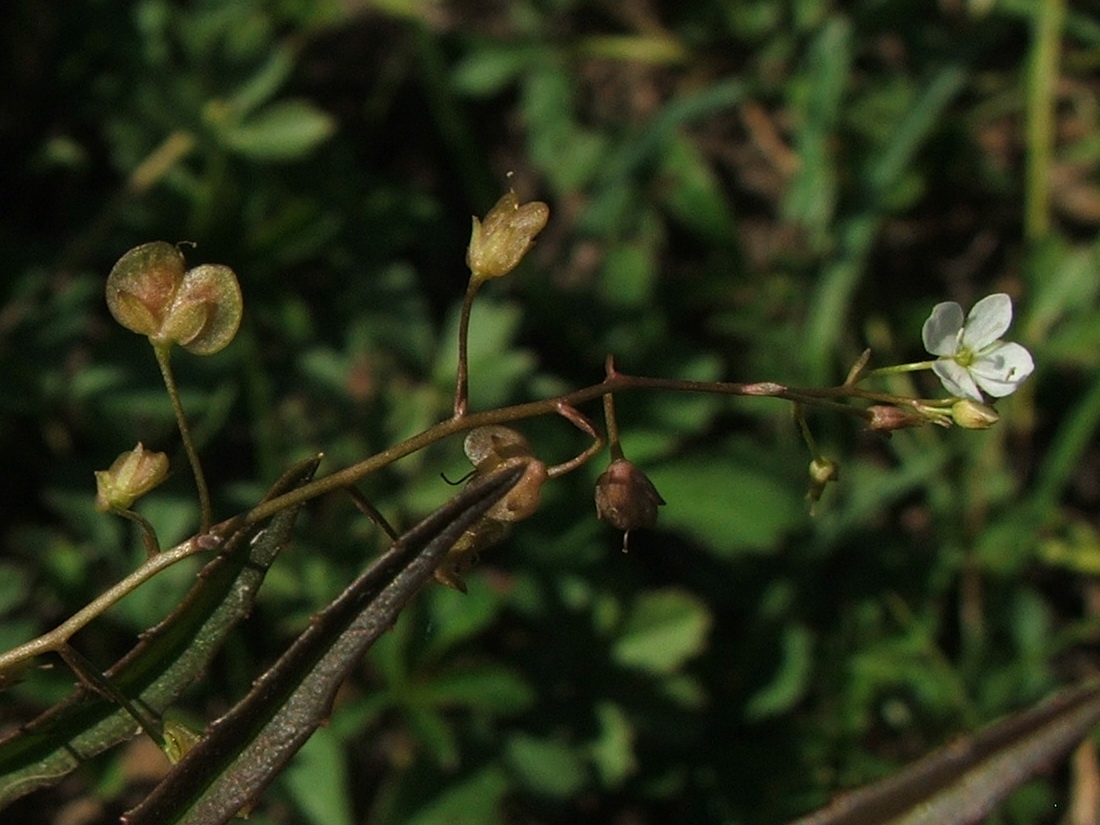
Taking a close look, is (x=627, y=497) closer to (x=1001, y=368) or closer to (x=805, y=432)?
(x=805, y=432)

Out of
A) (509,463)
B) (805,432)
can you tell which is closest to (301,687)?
(509,463)

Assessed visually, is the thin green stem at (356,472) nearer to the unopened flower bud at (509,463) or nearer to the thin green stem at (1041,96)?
the unopened flower bud at (509,463)

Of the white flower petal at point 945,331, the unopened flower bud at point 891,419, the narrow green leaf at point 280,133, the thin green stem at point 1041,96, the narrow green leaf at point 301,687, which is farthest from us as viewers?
the thin green stem at point 1041,96

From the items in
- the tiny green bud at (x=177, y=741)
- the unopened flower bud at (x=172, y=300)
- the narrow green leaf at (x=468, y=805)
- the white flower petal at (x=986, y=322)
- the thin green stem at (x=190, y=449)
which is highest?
the unopened flower bud at (x=172, y=300)

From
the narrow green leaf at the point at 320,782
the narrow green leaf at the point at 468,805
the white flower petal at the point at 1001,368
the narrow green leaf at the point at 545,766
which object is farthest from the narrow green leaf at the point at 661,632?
the white flower petal at the point at 1001,368

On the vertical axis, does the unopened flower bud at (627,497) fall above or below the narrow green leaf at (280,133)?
below

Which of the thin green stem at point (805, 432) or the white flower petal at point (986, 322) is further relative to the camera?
the white flower petal at point (986, 322)
